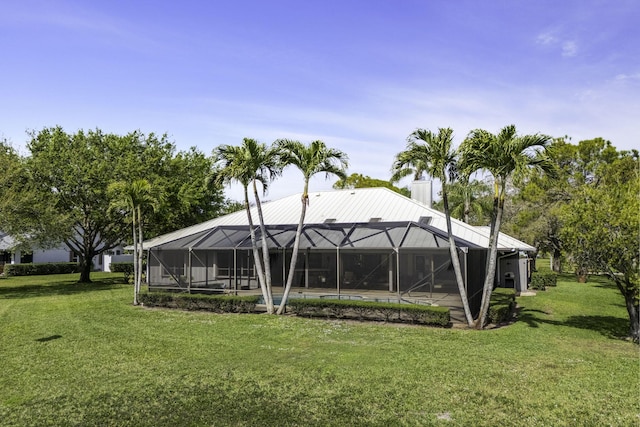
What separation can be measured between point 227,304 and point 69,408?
976cm

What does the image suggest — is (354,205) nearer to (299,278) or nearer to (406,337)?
(299,278)

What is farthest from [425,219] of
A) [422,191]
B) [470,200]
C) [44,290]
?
[44,290]

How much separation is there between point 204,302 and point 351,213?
32.1ft

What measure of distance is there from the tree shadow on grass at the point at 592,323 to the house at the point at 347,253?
2580 millimetres

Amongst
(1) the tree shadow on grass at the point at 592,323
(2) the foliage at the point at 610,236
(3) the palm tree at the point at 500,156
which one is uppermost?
(3) the palm tree at the point at 500,156

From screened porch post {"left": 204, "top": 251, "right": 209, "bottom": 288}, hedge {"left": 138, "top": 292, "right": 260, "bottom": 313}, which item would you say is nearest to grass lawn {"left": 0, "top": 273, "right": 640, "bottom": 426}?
hedge {"left": 138, "top": 292, "right": 260, "bottom": 313}

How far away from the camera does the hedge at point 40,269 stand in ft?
119

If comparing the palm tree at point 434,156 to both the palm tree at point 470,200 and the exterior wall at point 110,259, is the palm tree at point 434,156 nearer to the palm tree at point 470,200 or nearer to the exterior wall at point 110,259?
the palm tree at point 470,200

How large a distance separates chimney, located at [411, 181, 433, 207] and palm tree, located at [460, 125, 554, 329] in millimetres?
12817

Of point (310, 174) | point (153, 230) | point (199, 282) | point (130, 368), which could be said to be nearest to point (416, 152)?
point (310, 174)

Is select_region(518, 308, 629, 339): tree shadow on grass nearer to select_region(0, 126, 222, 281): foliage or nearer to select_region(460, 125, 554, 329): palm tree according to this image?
select_region(460, 125, 554, 329): palm tree

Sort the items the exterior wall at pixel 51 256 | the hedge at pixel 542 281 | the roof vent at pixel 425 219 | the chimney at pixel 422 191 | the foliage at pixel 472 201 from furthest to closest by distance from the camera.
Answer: the exterior wall at pixel 51 256
the foliage at pixel 472 201
the chimney at pixel 422 191
the hedge at pixel 542 281
the roof vent at pixel 425 219

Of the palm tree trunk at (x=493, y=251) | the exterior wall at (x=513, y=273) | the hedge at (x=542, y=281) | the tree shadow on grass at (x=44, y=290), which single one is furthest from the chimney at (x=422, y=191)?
the tree shadow on grass at (x=44, y=290)

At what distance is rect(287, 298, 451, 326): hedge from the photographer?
1380 cm
